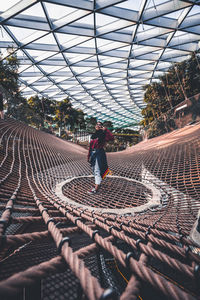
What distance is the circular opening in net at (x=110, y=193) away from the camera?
2574 millimetres

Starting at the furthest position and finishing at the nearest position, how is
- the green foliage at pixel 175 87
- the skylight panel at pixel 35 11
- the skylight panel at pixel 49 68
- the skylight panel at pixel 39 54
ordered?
the skylight panel at pixel 49 68
the green foliage at pixel 175 87
the skylight panel at pixel 39 54
the skylight panel at pixel 35 11

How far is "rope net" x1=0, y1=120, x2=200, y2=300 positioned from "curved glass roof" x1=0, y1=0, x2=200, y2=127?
25.3 ft

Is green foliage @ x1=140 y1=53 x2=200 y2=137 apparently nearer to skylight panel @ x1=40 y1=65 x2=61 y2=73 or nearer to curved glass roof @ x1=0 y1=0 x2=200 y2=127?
curved glass roof @ x1=0 y1=0 x2=200 y2=127

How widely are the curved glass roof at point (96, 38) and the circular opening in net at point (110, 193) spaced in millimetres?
8349

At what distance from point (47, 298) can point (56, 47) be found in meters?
Result: 12.9

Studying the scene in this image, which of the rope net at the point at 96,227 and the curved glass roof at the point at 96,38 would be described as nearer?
the rope net at the point at 96,227

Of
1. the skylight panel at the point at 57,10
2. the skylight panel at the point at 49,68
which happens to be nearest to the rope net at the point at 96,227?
the skylight panel at the point at 57,10

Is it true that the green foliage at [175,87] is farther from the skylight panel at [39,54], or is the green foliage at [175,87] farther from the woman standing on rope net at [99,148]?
the skylight panel at [39,54]

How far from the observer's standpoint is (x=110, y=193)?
9.71 ft

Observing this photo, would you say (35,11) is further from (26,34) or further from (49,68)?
(49,68)

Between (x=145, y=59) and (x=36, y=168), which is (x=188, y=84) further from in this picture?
(x=36, y=168)

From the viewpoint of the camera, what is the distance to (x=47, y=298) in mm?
1174

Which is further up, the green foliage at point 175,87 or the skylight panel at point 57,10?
the skylight panel at point 57,10

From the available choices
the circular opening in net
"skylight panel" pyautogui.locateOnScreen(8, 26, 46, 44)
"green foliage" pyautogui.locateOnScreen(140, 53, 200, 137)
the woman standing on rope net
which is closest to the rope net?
the circular opening in net
